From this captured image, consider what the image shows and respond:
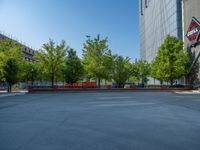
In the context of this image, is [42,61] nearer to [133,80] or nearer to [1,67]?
[1,67]

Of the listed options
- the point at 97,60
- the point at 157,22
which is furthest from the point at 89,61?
the point at 157,22

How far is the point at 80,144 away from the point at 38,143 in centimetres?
117

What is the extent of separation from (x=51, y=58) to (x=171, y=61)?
2273 cm

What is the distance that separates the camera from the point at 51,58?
1647 inches

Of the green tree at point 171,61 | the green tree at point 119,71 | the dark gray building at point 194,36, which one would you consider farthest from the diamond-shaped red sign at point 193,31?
the green tree at point 119,71

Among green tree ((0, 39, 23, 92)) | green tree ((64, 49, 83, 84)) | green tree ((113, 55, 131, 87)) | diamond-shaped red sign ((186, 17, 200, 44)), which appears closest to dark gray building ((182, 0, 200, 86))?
diamond-shaped red sign ((186, 17, 200, 44))

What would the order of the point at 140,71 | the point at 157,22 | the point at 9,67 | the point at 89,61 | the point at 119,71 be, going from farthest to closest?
the point at 157,22 → the point at 140,71 → the point at 119,71 → the point at 89,61 → the point at 9,67

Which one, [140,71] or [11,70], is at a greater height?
[140,71]

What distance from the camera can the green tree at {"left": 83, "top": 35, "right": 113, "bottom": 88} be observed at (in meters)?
41.3

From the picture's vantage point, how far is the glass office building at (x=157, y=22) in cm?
5644

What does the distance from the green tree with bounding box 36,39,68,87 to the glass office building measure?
29653mm

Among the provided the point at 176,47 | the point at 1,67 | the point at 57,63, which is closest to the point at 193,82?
the point at 176,47

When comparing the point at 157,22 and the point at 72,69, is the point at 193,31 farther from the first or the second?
the point at 157,22

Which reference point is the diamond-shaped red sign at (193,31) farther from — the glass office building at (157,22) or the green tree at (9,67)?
the green tree at (9,67)
